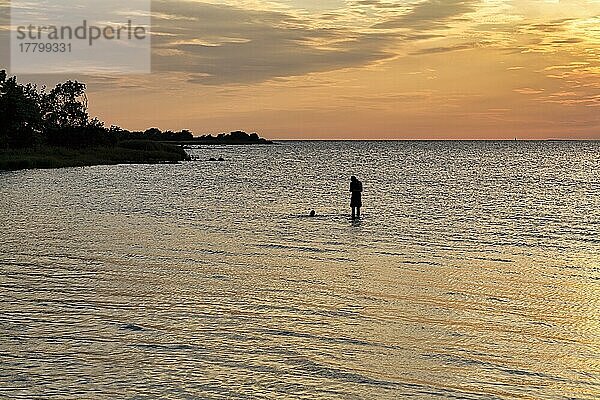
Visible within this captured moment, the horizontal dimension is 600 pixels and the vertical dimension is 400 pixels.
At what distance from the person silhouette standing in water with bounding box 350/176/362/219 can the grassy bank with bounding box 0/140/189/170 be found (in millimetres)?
59155

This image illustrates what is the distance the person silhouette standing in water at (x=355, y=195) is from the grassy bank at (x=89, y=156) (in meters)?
59.2

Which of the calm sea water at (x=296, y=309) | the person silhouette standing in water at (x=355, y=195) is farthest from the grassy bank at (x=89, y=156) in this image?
the person silhouette standing in water at (x=355, y=195)

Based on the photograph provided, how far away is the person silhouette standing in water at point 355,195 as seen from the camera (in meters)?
37.0

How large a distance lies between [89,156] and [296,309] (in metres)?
101

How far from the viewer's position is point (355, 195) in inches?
1506

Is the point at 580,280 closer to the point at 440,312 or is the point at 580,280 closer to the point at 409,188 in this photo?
the point at 440,312

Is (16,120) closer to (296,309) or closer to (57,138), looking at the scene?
(57,138)

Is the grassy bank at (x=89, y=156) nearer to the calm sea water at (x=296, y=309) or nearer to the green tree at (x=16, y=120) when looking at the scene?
the green tree at (x=16, y=120)

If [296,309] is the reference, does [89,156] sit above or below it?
above

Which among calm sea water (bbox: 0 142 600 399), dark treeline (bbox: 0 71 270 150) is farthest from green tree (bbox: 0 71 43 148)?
calm sea water (bbox: 0 142 600 399)

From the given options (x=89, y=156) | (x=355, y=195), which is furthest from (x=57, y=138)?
(x=355, y=195)

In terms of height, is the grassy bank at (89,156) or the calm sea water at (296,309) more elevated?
the grassy bank at (89,156)

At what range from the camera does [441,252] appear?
26.8 m

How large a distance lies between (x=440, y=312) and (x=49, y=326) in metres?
8.62
